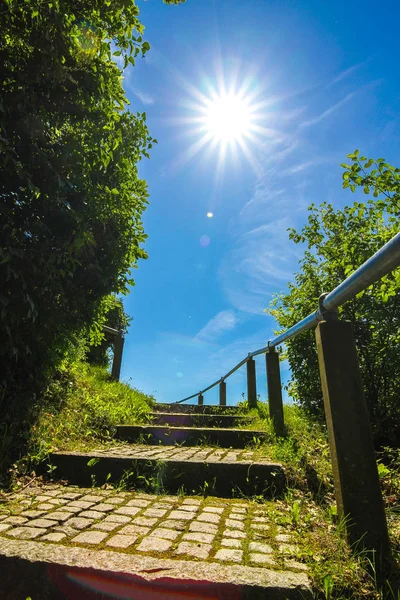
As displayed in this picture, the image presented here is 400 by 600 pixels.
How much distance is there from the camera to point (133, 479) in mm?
2959

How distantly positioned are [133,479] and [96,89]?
3998 millimetres

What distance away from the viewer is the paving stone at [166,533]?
194 cm

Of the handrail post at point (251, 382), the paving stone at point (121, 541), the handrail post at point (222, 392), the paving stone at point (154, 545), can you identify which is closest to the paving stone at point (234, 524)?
the paving stone at point (154, 545)

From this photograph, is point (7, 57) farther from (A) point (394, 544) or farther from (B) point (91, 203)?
(A) point (394, 544)

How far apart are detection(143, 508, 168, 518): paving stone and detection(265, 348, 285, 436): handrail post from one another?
1.95 metres

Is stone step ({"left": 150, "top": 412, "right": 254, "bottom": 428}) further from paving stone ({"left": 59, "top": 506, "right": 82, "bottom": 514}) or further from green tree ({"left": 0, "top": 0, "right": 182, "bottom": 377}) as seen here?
paving stone ({"left": 59, "top": 506, "right": 82, "bottom": 514})

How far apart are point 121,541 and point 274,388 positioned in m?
2.68

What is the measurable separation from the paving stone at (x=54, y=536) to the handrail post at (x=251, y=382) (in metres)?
4.60

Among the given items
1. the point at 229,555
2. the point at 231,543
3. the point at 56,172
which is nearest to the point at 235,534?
the point at 231,543

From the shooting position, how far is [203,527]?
209 cm

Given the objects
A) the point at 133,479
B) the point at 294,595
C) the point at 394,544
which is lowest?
the point at 294,595

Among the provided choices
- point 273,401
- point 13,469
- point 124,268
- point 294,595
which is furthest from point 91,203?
point 294,595

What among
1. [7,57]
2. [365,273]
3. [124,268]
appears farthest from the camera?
[124,268]

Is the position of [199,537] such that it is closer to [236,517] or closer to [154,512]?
[236,517]
